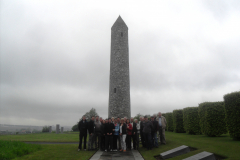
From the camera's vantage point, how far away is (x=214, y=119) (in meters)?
11.6

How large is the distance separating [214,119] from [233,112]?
299cm

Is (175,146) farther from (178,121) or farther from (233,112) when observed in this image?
(178,121)

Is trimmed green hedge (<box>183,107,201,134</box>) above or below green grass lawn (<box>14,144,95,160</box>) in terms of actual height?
above

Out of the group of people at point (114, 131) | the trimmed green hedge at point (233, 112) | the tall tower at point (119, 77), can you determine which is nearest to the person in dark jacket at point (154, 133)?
the group of people at point (114, 131)

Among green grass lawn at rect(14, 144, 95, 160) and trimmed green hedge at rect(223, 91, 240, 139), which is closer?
green grass lawn at rect(14, 144, 95, 160)

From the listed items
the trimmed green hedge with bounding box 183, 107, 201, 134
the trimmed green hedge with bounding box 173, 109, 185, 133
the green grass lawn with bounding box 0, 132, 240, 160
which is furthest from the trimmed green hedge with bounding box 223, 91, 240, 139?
the trimmed green hedge with bounding box 173, 109, 185, 133

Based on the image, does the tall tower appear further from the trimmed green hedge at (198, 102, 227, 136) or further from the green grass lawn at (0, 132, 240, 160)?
the green grass lawn at (0, 132, 240, 160)

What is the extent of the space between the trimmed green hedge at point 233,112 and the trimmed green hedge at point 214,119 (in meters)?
2.56

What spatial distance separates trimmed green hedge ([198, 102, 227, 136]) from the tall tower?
30.2ft

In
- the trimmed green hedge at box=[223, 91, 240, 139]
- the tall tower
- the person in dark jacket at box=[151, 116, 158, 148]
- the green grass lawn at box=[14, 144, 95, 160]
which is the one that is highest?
the tall tower

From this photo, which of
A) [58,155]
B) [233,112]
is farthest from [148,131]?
[58,155]

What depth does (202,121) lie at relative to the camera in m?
12.7

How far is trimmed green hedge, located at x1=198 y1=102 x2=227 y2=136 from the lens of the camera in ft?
37.5

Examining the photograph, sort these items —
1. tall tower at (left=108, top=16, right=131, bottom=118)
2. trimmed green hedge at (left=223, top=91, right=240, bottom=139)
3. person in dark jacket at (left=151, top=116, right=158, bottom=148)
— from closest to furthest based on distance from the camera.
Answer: trimmed green hedge at (left=223, top=91, right=240, bottom=139) < person in dark jacket at (left=151, top=116, right=158, bottom=148) < tall tower at (left=108, top=16, right=131, bottom=118)
